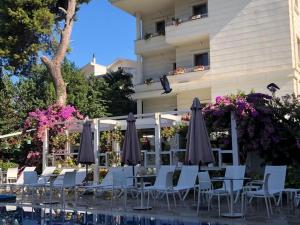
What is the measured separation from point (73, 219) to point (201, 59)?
17.9m

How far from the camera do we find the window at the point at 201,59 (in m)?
26.4

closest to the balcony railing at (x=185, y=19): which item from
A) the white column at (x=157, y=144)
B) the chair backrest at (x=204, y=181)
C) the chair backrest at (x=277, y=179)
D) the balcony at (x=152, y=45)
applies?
the balcony at (x=152, y=45)

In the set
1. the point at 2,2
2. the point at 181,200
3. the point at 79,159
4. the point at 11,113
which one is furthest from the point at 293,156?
the point at 2,2

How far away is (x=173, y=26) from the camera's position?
25.8m

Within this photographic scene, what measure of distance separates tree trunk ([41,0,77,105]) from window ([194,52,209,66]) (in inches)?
289

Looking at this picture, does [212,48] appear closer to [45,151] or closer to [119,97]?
[119,97]

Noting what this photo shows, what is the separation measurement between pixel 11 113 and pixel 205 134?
52.3 ft

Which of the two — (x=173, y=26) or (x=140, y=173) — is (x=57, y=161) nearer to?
(x=140, y=173)

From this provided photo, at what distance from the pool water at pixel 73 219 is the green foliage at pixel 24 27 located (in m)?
14.9

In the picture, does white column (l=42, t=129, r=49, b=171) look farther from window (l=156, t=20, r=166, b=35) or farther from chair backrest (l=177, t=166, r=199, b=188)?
window (l=156, t=20, r=166, b=35)

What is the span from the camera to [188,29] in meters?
25.5

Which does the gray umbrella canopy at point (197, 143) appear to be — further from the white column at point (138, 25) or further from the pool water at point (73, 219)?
the white column at point (138, 25)

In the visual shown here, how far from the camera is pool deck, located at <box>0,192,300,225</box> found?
920cm

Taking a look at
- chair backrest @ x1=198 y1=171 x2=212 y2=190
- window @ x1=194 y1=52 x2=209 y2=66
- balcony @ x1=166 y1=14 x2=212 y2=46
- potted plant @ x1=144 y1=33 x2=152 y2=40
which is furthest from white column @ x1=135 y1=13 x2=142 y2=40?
chair backrest @ x1=198 y1=171 x2=212 y2=190
